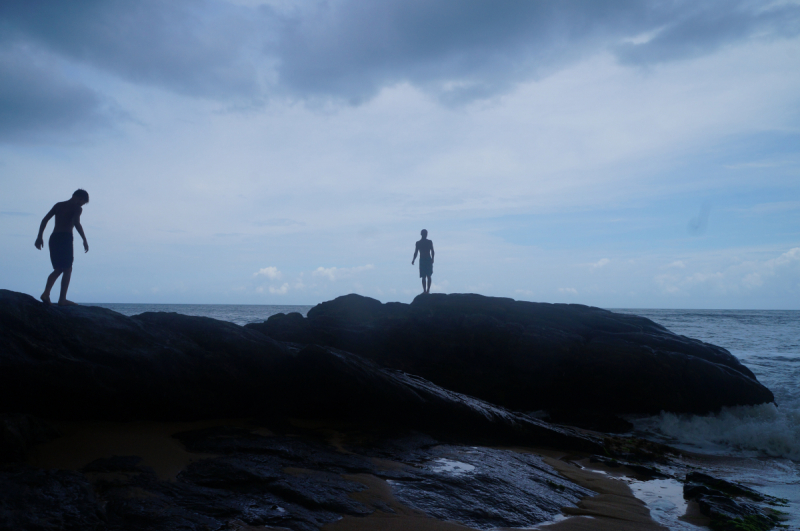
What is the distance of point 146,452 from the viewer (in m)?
4.89

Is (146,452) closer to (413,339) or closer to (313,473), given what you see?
(313,473)

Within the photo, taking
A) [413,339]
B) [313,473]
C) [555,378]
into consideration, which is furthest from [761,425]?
[313,473]

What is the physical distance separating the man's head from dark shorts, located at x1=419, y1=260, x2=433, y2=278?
1117cm

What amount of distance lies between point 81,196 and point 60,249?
94 centimetres

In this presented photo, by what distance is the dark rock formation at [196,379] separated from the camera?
18.7 feet

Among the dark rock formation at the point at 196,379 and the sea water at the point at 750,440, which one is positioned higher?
the dark rock formation at the point at 196,379

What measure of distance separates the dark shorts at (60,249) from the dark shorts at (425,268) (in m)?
11.4

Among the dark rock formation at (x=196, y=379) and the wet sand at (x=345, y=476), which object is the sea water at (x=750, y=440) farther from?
the dark rock formation at (x=196, y=379)

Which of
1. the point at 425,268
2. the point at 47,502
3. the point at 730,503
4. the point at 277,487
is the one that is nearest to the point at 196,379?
the point at 277,487

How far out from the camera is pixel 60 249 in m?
7.79

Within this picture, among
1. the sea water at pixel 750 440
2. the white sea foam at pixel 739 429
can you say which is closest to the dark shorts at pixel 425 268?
the sea water at pixel 750 440

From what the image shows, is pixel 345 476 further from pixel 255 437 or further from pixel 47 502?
pixel 47 502

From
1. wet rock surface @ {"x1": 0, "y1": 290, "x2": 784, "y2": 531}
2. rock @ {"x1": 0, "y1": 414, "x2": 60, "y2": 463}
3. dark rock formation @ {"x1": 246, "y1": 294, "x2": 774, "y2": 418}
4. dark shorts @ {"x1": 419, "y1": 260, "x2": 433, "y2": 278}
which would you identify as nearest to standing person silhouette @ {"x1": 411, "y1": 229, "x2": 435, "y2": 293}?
dark shorts @ {"x1": 419, "y1": 260, "x2": 433, "y2": 278}

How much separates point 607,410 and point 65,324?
37.8 ft
